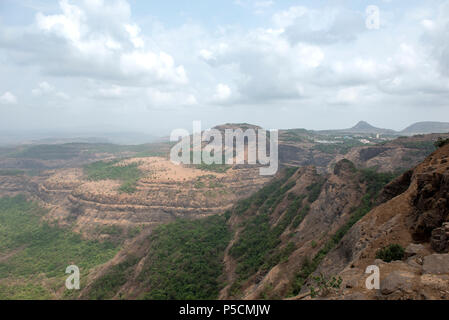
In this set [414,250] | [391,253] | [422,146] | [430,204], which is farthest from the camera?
[422,146]

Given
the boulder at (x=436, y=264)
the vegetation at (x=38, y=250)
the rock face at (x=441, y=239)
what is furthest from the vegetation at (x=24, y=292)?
the rock face at (x=441, y=239)

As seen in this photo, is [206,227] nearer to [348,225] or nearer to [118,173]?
[348,225]

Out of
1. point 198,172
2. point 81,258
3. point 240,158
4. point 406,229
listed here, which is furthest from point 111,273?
point 240,158

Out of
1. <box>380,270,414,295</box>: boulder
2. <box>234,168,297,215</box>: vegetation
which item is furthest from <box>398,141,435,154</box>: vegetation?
<box>380,270,414,295</box>: boulder

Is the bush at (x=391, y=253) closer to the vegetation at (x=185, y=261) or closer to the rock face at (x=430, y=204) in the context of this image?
the rock face at (x=430, y=204)

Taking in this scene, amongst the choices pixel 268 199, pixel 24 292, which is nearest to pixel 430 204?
pixel 268 199
